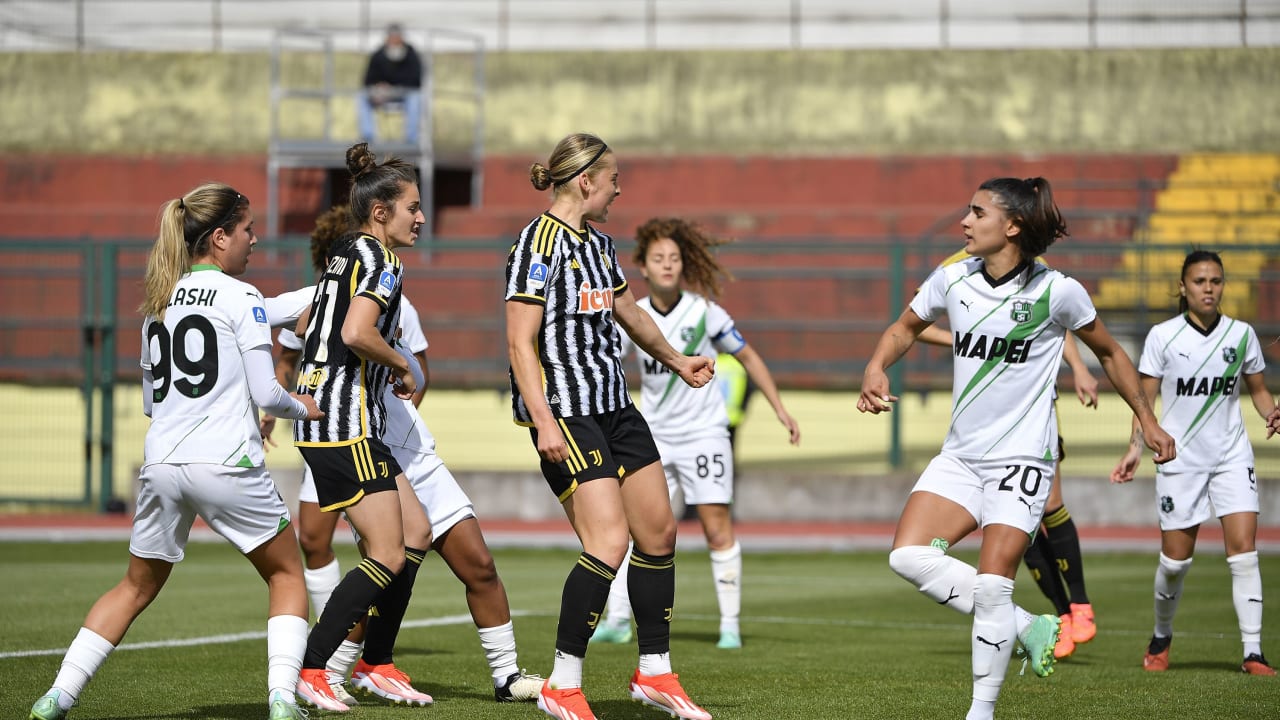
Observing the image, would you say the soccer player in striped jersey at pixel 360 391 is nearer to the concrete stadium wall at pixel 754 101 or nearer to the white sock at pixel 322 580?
the white sock at pixel 322 580

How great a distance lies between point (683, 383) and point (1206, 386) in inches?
116

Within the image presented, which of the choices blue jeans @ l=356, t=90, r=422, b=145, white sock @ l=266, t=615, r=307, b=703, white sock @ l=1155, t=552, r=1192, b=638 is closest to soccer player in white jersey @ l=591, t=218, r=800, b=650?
white sock @ l=1155, t=552, r=1192, b=638

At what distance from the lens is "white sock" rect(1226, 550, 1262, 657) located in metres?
8.61

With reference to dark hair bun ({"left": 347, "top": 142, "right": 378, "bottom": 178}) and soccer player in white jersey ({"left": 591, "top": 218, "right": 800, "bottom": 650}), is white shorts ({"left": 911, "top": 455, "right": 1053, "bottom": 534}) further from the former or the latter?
soccer player in white jersey ({"left": 591, "top": 218, "right": 800, "bottom": 650})

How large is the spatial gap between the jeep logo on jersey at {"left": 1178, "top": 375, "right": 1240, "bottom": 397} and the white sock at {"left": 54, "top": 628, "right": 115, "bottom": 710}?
220 inches

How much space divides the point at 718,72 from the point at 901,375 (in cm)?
835

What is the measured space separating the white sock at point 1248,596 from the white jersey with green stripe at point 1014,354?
2.66 meters

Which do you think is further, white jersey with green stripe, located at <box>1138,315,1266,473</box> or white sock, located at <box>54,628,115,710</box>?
white jersey with green stripe, located at <box>1138,315,1266,473</box>

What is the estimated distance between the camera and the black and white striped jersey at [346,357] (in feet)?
21.5

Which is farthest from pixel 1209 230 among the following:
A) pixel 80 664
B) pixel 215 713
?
pixel 80 664

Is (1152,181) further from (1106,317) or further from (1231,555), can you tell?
(1231,555)

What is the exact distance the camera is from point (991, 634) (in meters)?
6.32

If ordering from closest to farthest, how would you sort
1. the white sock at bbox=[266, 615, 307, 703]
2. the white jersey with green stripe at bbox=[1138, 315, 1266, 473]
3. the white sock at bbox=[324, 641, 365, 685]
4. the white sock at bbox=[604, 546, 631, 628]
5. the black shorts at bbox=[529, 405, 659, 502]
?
the white sock at bbox=[266, 615, 307, 703]
the black shorts at bbox=[529, 405, 659, 502]
the white sock at bbox=[324, 641, 365, 685]
the white jersey with green stripe at bbox=[1138, 315, 1266, 473]
the white sock at bbox=[604, 546, 631, 628]

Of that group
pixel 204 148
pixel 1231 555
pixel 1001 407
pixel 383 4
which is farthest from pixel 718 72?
pixel 1001 407
